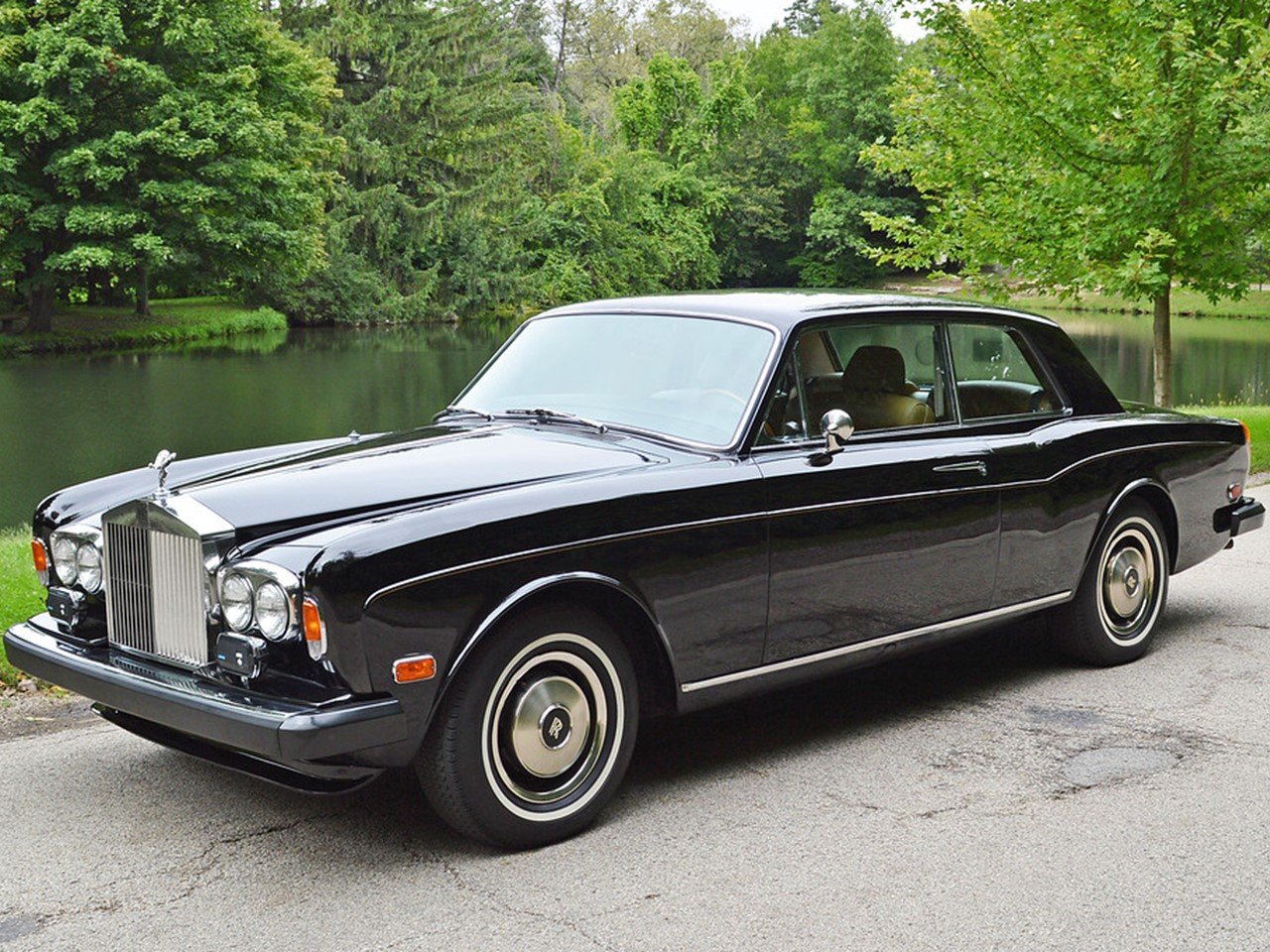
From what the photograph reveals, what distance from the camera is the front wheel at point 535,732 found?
4008mm

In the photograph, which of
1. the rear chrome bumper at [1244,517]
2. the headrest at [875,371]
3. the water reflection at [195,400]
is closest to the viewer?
the headrest at [875,371]

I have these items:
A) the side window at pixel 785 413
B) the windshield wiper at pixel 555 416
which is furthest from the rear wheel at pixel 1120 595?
the windshield wiper at pixel 555 416

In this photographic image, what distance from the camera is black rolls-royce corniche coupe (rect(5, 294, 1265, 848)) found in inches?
154

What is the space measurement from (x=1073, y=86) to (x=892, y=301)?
9.75m

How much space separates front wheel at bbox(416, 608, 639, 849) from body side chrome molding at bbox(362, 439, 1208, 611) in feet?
0.66

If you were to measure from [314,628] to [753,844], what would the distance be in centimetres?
149

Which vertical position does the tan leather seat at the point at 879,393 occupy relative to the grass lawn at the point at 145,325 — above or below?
below

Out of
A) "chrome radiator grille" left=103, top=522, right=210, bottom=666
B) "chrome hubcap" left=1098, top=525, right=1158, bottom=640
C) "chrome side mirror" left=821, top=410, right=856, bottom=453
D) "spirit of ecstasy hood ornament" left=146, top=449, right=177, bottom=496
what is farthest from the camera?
"chrome hubcap" left=1098, top=525, right=1158, bottom=640

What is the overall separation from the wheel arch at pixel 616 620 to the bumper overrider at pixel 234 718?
290mm

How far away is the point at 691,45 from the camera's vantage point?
98500 millimetres

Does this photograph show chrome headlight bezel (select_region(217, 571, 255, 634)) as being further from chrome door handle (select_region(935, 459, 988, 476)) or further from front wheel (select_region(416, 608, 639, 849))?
chrome door handle (select_region(935, 459, 988, 476))

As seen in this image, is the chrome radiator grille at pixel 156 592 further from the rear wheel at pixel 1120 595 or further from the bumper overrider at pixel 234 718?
the rear wheel at pixel 1120 595

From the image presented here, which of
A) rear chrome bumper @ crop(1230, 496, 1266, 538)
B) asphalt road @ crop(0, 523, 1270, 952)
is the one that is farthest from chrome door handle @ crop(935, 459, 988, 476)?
rear chrome bumper @ crop(1230, 496, 1266, 538)

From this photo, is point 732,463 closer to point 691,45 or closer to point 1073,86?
point 1073,86
